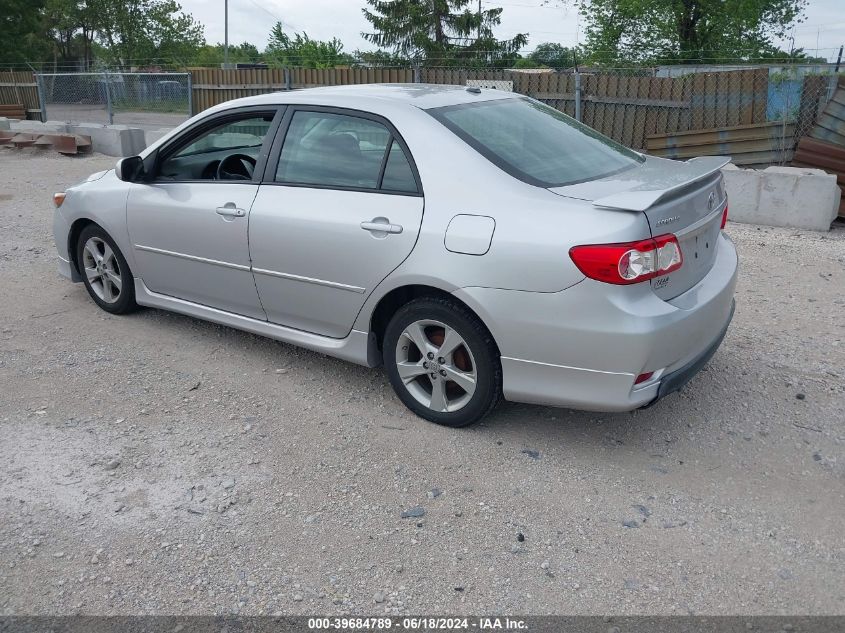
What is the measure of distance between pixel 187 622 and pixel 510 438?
5.82 ft

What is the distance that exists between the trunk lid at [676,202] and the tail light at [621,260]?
0.23 feet

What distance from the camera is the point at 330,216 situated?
13.1 feet

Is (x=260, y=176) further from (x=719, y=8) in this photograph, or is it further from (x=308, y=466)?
(x=719, y=8)

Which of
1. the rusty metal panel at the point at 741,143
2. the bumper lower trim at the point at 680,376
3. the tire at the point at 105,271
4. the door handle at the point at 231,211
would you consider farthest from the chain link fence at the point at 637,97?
the tire at the point at 105,271

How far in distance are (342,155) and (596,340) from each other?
1.74 m

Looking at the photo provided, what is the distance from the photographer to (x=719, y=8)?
31172 mm

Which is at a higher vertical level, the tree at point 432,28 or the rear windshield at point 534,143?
the tree at point 432,28

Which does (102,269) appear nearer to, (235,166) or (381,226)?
(235,166)

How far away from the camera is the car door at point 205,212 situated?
4430 mm

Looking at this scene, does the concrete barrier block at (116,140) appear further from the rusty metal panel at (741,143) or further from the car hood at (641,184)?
the car hood at (641,184)

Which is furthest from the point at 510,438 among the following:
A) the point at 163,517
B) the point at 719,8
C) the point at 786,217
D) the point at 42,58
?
the point at 42,58

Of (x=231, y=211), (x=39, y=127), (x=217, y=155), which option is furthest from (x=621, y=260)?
(x=39, y=127)

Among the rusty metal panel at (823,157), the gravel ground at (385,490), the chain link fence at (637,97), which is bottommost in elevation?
the gravel ground at (385,490)

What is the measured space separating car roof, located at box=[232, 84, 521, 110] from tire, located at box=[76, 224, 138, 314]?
1527 mm
